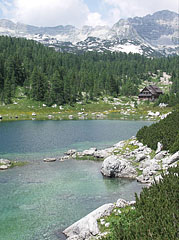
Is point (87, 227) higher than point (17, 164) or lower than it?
higher

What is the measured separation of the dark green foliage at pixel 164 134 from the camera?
34381 millimetres

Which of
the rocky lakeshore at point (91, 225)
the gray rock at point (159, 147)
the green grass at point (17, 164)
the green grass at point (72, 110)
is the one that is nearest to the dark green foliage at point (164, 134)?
the gray rock at point (159, 147)

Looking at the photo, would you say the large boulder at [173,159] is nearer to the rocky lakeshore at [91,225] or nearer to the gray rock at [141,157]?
the gray rock at [141,157]

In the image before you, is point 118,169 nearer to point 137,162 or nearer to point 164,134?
point 137,162

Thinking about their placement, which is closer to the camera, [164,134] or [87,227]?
[87,227]

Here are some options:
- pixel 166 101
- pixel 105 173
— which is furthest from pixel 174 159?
pixel 166 101

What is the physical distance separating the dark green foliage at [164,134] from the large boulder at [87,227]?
16.4m

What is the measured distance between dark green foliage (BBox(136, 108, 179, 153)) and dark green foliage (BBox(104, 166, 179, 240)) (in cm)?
1631

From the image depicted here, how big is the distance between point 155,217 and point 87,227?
19.5ft

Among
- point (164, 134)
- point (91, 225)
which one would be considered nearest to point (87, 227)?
point (91, 225)

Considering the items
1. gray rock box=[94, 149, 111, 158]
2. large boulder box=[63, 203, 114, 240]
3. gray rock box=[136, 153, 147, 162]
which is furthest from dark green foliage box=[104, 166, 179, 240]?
gray rock box=[94, 149, 111, 158]

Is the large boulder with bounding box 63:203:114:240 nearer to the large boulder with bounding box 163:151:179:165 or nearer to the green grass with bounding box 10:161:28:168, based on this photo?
the large boulder with bounding box 163:151:179:165

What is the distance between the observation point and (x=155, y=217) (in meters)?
13.2

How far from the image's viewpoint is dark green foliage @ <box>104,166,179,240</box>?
11.7 meters
